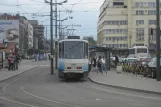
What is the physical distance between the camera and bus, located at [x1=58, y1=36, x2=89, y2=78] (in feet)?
88.8

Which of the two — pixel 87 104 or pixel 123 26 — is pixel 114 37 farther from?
pixel 87 104

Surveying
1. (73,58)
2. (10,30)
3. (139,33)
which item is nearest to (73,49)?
(73,58)

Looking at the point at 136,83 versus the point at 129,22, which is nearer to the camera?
the point at 136,83

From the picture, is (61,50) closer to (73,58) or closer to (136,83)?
(73,58)

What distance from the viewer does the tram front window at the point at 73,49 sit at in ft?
90.1

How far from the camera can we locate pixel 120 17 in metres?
134

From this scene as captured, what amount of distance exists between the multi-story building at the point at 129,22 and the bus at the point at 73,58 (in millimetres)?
102610

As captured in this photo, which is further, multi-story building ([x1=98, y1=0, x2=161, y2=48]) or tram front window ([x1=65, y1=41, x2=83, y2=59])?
multi-story building ([x1=98, y1=0, x2=161, y2=48])

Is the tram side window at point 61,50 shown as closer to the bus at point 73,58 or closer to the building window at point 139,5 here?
the bus at point 73,58

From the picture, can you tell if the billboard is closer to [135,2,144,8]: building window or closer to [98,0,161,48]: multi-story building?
[98,0,161,48]: multi-story building

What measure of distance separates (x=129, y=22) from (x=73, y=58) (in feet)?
351

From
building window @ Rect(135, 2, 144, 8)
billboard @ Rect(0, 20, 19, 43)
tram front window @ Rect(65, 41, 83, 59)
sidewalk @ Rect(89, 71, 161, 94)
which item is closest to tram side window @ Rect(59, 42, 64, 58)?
tram front window @ Rect(65, 41, 83, 59)

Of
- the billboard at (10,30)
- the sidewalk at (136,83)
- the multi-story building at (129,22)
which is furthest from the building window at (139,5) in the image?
the sidewalk at (136,83)

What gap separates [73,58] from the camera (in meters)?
27.3
